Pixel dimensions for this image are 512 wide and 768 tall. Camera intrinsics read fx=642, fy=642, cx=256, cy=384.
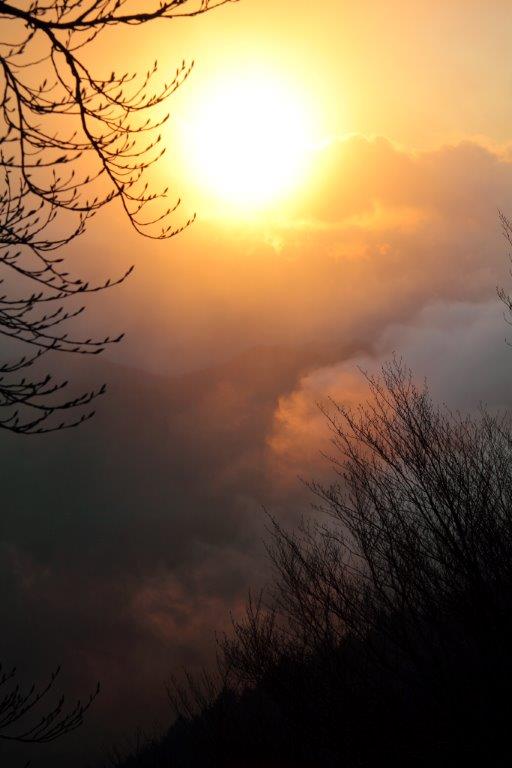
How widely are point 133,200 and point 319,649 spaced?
42.2 ft

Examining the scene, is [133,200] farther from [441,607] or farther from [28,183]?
[441,607]

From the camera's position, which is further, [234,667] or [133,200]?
[234,667]

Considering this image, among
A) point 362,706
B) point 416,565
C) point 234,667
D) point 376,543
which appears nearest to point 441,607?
point 416,565

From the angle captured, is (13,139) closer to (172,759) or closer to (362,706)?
(362,706)

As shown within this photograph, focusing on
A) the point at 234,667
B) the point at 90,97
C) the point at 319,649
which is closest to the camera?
the point at 90,97

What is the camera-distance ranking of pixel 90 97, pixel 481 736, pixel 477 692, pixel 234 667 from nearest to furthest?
pixel 90 97 < pixel 481 736 < pixel 477 692 < pixel 234 667

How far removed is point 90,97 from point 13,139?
0.54 m

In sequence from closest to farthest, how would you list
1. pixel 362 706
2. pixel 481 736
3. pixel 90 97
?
pixel 90 97 < pixel 481 736 < pixel 362 706

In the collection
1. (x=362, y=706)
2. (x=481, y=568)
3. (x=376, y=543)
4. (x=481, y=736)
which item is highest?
(x=376, y=543)

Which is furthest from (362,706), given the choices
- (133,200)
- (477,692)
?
(133,200)

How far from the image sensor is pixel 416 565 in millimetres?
11523

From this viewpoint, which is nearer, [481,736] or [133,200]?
[133,200]

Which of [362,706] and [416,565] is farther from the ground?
[416,565]

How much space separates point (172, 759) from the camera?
34906mm
